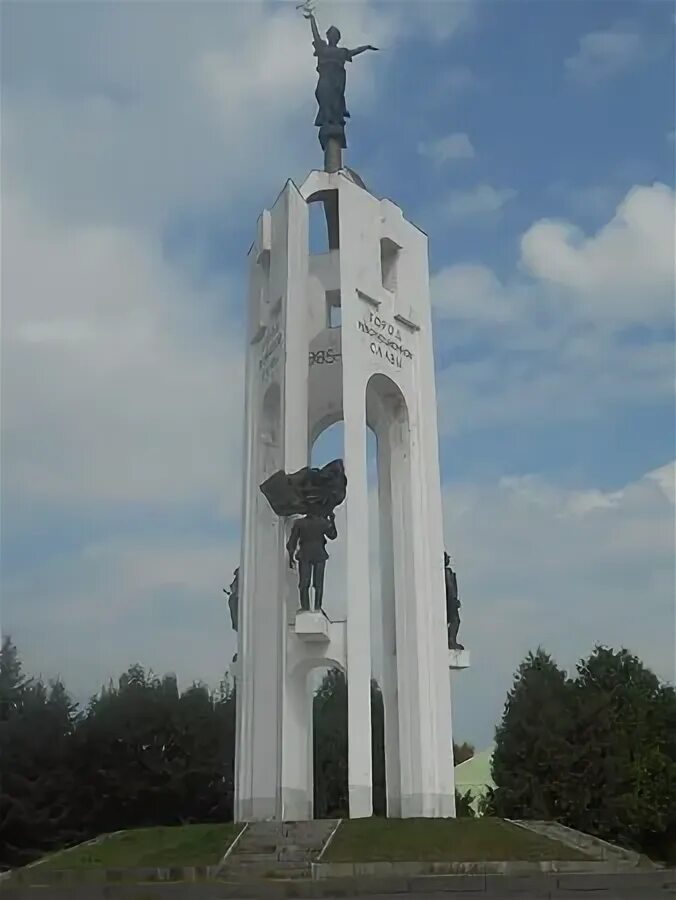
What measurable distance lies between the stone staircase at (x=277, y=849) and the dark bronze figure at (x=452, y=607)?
15.5 feet

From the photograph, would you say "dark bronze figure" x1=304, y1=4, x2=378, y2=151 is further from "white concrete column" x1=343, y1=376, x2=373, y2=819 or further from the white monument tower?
"white concrete column" x1=343, y1=376, x2=373, y2=819

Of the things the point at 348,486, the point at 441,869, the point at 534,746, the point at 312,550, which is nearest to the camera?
the point at 441,869

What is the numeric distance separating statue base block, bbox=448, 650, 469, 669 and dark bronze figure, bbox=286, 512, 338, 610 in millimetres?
2739

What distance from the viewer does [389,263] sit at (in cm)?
1759

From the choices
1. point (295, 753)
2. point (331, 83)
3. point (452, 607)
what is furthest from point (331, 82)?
point (295, 753)

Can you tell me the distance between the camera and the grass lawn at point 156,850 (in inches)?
441

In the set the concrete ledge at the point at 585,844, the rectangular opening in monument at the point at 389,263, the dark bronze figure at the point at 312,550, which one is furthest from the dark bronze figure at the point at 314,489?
the concrete ledge at the point at 585,844

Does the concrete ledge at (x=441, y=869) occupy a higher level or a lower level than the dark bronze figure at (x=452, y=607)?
lower

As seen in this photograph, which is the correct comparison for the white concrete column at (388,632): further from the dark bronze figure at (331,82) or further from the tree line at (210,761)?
the tree line at (210,761)

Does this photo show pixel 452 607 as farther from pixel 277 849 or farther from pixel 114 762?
pixel 114 762

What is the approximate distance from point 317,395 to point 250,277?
241cm

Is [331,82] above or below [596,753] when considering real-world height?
above

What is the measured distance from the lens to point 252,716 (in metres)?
15.4

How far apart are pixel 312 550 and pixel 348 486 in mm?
1002
